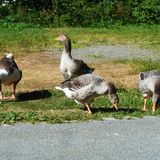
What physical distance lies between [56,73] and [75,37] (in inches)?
290

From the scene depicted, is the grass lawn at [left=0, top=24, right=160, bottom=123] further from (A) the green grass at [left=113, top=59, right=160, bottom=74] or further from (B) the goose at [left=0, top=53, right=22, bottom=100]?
(B) the goose at [left=0, top=53, right=22, bottom=100]

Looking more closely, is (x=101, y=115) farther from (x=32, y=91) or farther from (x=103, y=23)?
(x=103, y=23)

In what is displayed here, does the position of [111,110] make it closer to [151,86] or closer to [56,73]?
[151,86]

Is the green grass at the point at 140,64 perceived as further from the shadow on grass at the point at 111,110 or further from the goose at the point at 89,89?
the goose at the point at 89,89

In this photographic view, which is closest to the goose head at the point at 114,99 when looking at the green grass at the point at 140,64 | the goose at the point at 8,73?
the goose at the point at 8,73

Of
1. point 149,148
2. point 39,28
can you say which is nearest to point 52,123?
point 149,148

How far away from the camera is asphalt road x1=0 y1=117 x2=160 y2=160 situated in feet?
22.7

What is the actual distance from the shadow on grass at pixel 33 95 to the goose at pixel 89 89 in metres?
1.48

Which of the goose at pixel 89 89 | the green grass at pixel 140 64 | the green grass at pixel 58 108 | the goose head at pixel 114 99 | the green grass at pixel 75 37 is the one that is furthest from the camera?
the green grass at pixel 75 37

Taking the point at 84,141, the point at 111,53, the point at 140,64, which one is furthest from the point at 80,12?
the point at 84,141

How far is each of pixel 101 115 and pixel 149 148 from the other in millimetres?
1863

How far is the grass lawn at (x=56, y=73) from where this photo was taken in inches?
358

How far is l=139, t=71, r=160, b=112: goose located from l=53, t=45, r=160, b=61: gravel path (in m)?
5.83

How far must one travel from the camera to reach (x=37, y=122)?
8.51 m
